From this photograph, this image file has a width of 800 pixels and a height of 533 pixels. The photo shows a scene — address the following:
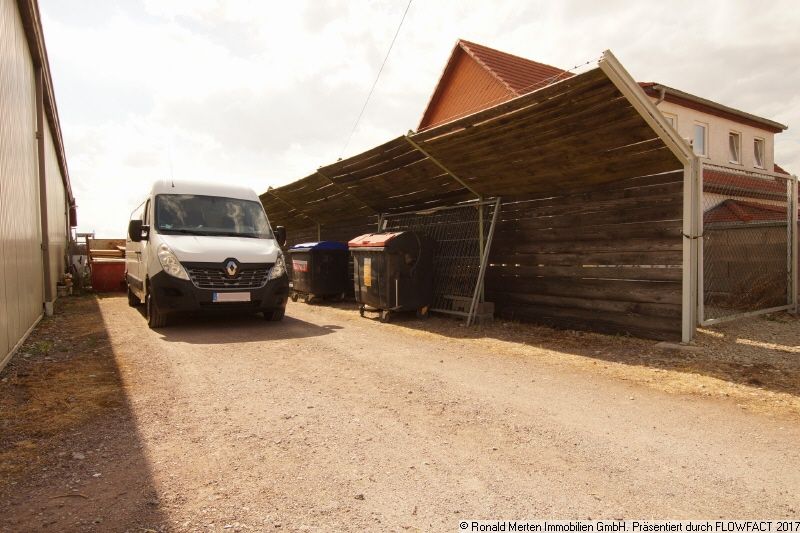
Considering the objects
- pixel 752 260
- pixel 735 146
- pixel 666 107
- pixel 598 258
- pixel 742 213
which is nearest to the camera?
pixel 598 258

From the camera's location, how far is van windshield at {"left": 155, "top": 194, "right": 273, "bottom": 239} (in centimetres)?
802

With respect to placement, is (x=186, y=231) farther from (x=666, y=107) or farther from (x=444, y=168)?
(x=666, y=107)

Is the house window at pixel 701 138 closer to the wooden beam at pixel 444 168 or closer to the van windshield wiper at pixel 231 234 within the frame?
the wooden beam at pixel 444 168

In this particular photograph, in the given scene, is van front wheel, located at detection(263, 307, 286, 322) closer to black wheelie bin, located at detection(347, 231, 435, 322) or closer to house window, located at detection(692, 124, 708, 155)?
black wheelie bin, located at detection(347, 231, 435, 322)

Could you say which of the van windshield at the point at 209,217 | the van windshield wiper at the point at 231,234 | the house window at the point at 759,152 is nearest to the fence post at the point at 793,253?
the van windshield at the point at 209,217

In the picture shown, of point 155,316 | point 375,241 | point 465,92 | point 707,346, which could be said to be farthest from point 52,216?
point 707,346

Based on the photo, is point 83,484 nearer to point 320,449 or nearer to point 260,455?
point 260,455

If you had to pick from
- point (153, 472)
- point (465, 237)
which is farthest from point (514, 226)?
point (153, 472)

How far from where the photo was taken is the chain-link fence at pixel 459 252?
8.74 meters

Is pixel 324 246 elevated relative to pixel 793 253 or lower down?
elevated

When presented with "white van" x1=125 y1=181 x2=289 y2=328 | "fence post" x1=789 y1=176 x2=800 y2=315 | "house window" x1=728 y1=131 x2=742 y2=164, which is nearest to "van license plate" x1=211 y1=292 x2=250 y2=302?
"white van" x1=125 y1=181 x2=289 y2=328

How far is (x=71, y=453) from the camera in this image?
3.00m

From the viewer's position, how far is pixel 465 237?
9.16m

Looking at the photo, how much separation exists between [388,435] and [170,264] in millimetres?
5308
